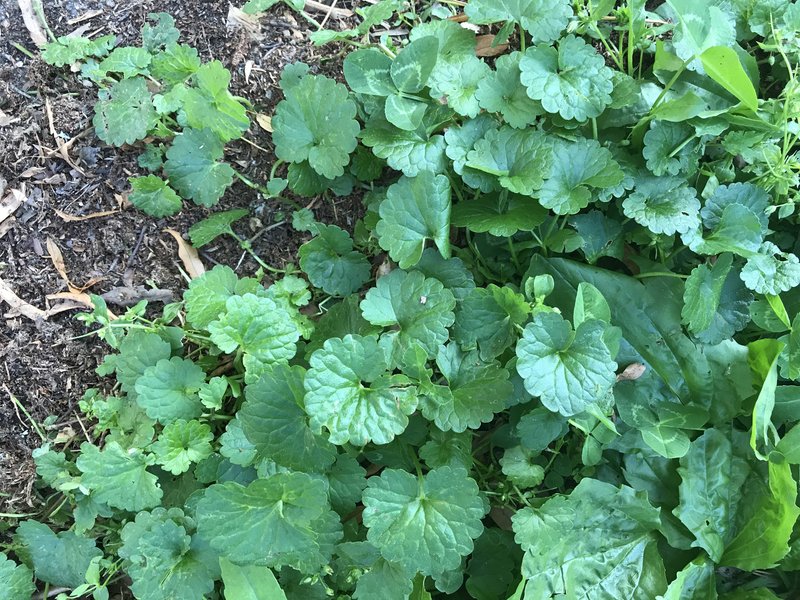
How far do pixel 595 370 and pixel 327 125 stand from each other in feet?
3.50

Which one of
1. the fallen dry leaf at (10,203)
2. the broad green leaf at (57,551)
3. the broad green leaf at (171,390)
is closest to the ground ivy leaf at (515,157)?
the broad green leaf at (171,390)

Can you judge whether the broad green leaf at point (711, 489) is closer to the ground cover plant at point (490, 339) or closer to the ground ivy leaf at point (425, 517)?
the ground cover plant at point (490, 339)

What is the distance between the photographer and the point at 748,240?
72.3 inches

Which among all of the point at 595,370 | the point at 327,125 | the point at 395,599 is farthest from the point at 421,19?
the point at 395,599

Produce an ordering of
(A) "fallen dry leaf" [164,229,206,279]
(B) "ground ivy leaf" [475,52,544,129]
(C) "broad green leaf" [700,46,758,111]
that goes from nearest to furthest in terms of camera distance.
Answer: (C) "broad green leaf" [700,46,758,111] < (B) "ground ivy leaf" [475,52,544,129] < (A) "fallen dry leaf" [164,229,206,279]

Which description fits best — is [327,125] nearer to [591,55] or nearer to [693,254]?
[591,55]

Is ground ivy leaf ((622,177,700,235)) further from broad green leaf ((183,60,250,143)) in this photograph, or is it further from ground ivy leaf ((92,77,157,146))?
ground ivy leaf ((92,77,157,146))

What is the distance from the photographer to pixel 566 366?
1.68 m

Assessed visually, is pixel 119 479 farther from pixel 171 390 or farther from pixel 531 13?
pixel 531 13

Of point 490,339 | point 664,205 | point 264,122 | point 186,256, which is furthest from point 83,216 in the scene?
point 664,205

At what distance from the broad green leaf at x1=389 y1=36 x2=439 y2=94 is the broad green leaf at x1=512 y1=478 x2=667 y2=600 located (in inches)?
49.7

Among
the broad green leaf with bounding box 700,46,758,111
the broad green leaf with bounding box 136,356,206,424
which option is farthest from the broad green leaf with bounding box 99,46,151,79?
the broad green leaf with bounding box 700,46,758,111

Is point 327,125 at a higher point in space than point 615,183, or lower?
higher

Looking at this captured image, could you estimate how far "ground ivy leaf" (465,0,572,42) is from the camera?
→ 1949 millimetres
